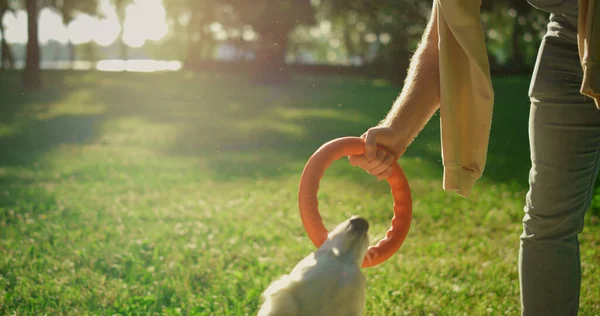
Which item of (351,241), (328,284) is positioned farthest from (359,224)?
A: (328,284)

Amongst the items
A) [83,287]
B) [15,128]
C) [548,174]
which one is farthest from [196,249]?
[15,128]

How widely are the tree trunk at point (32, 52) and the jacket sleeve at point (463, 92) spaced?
21.0 m

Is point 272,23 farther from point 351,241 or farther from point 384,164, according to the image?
point 351,241

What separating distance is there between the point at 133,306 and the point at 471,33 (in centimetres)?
264

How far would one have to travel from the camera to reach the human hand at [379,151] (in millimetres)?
2607

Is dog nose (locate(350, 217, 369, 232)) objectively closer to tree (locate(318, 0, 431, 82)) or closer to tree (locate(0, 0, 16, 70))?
tree (locate(318, 0, 431, 82))

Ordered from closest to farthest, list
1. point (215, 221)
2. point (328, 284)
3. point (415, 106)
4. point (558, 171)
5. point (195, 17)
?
point (328, 284) → point (558, 171) → point (415, 106) → point (215, 221) → point (195, 17)

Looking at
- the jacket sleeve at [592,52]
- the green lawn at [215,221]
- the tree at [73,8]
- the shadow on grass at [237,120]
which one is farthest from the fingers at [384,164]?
the tree at [73,8]

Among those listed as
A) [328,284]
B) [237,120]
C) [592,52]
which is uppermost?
[592,52]

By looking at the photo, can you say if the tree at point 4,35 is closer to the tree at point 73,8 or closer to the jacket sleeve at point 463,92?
the tree at point 73,8

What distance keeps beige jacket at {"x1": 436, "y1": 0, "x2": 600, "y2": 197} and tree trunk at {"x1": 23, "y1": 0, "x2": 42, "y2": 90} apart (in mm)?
21046

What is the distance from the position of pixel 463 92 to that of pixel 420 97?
20cm

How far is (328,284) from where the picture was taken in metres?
2.02

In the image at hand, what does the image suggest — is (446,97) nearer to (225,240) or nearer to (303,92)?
(225,240)
